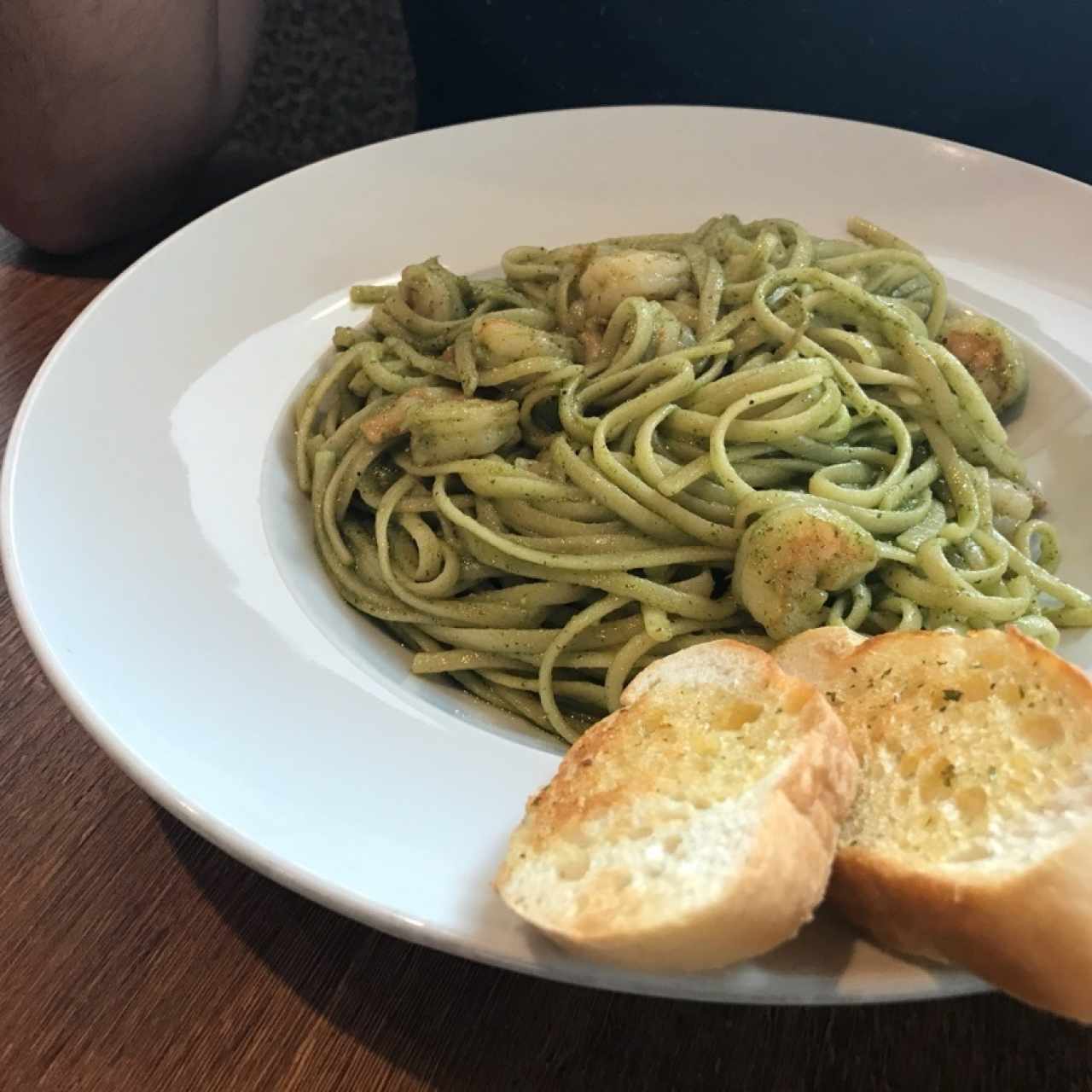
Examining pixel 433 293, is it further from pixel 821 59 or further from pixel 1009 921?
pixel 1009 921

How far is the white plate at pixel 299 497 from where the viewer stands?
145cm

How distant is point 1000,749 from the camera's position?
4.61ft

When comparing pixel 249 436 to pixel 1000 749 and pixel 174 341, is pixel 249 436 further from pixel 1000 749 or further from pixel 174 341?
pixel 1000 749

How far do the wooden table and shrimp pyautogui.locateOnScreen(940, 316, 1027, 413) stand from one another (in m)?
1.59

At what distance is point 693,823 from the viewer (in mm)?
1329

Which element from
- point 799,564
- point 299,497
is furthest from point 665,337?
point 299,497

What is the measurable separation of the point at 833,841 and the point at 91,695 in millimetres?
1101

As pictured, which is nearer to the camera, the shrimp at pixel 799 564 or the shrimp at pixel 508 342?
the shrimp at pixel 799 564

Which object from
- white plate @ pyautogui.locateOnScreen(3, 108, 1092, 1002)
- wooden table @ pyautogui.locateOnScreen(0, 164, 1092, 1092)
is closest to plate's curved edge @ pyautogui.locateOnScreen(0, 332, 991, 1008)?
white plate @ pyautogui.locateOnScreen(3, 108, 1092, 1002)

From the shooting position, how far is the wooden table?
146cm

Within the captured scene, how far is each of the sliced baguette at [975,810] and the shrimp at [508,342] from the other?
49.6 inches

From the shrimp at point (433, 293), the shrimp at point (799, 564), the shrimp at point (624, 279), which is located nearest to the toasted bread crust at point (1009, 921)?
the shrimp at point (799, 564)

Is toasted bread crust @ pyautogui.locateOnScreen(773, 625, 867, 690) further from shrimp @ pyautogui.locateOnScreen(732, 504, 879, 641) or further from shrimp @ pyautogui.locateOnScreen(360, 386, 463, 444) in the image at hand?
shrimp @ pyautogui.locateOnScreen(360, 386, 463, 444)

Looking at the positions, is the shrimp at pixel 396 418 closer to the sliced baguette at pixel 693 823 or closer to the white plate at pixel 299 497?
the white plate at pixel 299 497
